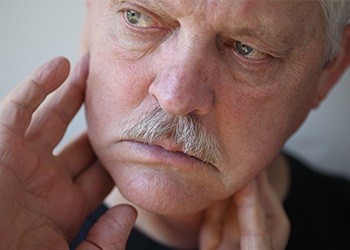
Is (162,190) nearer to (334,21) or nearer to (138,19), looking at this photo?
(138,19)

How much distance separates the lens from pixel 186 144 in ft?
4.01

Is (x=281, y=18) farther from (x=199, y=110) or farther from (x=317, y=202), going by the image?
(x=317, y=202)

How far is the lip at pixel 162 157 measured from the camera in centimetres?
123

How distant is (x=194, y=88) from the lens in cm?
117

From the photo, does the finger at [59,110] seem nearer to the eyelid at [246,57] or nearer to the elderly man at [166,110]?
the elderly man at [166,110]

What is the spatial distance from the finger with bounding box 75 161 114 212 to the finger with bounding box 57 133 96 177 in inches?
0.6

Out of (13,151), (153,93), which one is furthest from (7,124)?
(153,93)

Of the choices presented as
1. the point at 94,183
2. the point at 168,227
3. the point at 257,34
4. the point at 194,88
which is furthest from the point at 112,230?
the point at 257,34

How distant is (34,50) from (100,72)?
604mm

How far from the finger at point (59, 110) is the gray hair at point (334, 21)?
54 centimetres

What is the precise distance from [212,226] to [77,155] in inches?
15.2

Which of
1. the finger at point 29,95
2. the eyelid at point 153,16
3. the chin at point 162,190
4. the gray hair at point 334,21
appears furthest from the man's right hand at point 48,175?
the gray hair at point 334,21

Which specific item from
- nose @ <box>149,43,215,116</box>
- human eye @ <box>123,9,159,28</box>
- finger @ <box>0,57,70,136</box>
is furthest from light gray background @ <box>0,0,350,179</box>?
nose @ <box>149,43,215,116</box>

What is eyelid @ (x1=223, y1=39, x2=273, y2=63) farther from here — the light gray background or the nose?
the light gray background
